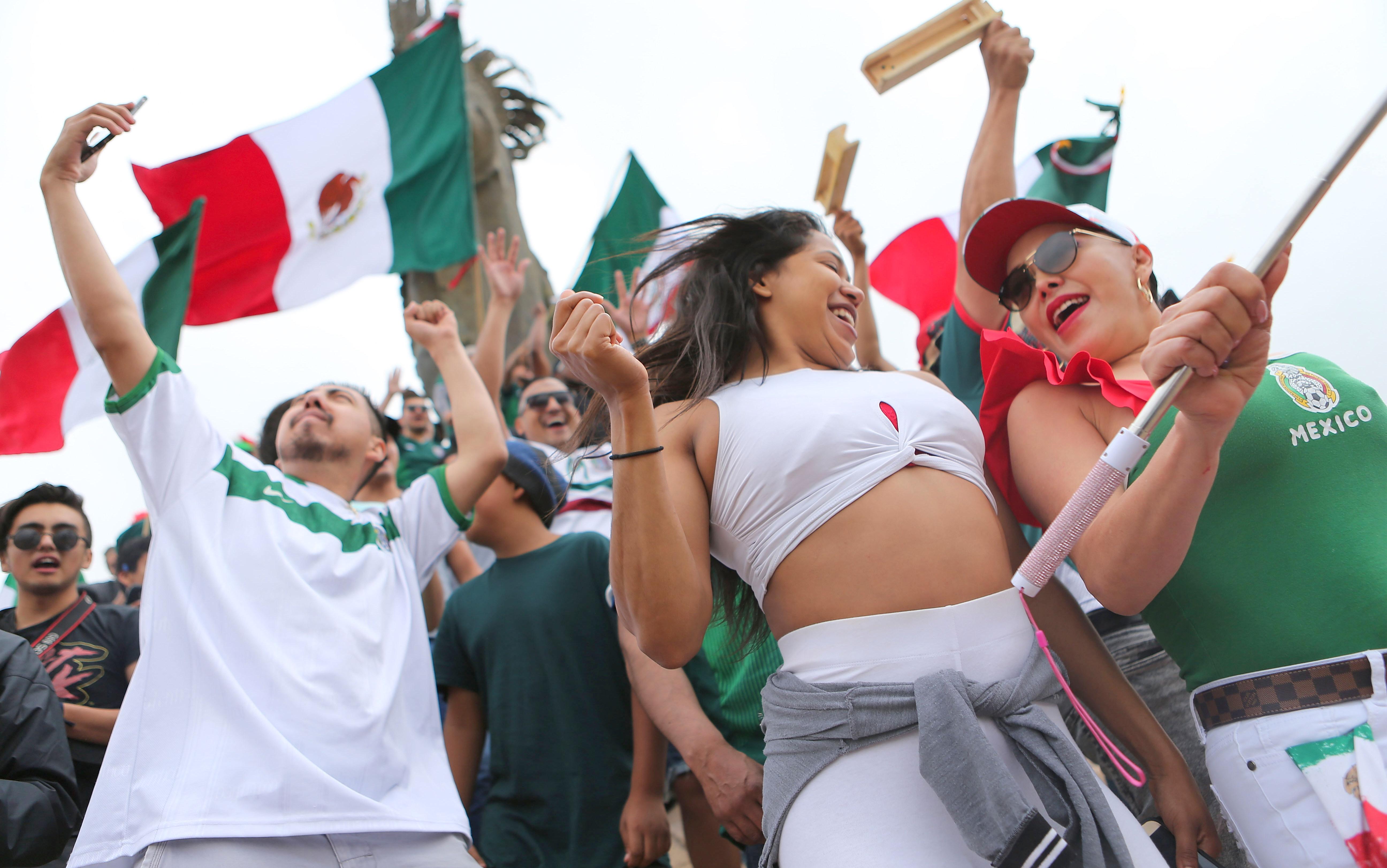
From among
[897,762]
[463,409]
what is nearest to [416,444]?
[463,409]

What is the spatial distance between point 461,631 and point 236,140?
12.4ft

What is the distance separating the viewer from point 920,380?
1847 mm

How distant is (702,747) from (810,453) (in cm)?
77

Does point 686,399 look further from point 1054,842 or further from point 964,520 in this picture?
point 1054,842

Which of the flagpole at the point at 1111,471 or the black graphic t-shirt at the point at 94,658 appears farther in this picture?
the black graphic t-shirt at the point at 94,658

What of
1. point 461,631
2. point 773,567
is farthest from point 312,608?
point 773,567

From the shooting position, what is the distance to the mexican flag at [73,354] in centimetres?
387

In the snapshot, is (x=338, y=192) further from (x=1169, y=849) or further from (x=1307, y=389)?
(x=1169, y=849)

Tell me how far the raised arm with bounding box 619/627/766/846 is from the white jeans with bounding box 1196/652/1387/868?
2.61ft

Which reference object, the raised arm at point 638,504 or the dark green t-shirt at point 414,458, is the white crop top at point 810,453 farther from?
the dark green t-shirt at point 414,458

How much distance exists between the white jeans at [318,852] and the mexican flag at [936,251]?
11.4 ft

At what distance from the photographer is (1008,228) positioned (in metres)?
2.03

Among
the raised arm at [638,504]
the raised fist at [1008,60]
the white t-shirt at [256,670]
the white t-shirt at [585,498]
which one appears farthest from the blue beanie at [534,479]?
the raised fist at [1008,60]

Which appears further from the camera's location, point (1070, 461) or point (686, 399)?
point (686, 399)
